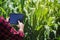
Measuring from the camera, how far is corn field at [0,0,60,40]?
262 cm

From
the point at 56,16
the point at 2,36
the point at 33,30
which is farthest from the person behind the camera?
the point at 56,16

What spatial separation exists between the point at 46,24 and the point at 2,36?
103 centimetres

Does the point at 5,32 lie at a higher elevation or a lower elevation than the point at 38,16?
higher

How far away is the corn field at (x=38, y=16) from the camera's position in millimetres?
2615

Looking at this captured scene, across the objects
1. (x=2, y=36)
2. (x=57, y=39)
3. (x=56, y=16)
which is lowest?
(x=57, y=39)

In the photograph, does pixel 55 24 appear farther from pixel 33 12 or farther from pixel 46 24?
pixel 33 12

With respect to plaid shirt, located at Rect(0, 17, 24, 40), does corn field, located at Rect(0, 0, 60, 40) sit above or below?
below

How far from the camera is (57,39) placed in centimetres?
266

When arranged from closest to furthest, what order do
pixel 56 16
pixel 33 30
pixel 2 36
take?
1. pixel 2 36
2. pixel 33 30
3. pixel 56 16

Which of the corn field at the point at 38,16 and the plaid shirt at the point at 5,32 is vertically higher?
the plaid shirt at the point at 5,32

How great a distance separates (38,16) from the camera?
2.69 m

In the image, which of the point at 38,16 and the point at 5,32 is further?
the point at 38,16

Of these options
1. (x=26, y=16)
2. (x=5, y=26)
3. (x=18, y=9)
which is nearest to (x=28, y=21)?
(x=26, y=16)

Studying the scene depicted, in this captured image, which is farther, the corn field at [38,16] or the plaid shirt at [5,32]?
the corn field at [38,16]
